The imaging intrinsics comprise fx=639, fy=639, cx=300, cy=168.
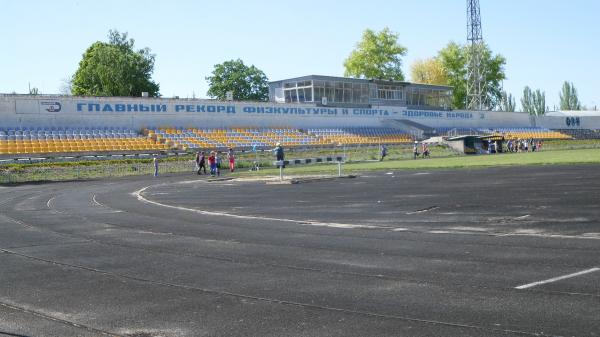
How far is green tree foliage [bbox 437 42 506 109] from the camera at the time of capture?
5000 inches

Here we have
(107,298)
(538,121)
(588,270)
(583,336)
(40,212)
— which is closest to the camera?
(583,336)

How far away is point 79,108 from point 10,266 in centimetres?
4974

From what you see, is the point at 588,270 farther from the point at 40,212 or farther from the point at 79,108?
the point at 79,108

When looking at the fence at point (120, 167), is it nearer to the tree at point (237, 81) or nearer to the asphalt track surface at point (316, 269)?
the asphalt track surface at point (316, 269)

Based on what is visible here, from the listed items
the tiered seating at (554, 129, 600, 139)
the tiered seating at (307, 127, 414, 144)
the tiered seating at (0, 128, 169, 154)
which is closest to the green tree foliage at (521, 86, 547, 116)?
the tiered seating at (554, 129, 600, 139)

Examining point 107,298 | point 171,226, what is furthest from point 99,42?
point 107,298

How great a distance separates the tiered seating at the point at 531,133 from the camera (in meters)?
97.4

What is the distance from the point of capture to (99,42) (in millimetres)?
92500

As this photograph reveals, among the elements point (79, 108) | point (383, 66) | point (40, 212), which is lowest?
point (40, 212)

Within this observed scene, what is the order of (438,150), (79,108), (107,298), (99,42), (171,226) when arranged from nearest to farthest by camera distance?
(107,298), (171,226), (79,108), (438,150), (99,42)

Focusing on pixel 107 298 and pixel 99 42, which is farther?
pixel 99 42

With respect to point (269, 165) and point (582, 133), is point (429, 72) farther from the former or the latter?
point (269, 165)

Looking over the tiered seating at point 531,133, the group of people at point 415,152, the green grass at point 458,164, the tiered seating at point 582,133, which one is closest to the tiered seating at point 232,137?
the group of people at point 415,152

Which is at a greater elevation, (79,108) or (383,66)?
(383,66)
